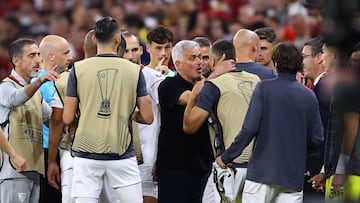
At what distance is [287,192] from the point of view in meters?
6.67

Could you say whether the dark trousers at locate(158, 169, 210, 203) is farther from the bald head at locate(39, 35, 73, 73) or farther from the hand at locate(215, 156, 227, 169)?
the bald head at locate(39, 35, 73, 73)

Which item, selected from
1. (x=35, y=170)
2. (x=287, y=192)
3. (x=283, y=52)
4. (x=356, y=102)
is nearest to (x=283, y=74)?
(x=283, y=52)

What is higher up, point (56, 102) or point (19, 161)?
point (56, 102)

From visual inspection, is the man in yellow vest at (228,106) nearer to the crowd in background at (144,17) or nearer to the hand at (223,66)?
the hand at (223,66)

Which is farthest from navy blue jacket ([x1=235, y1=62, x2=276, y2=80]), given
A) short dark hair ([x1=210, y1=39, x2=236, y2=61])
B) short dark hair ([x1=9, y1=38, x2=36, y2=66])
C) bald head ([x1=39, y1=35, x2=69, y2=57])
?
short dark hair ([x1=9, y1=38, x2=36, y2=66])

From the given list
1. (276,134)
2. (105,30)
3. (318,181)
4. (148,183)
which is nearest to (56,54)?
(105,30)

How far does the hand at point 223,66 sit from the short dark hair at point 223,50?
38mm

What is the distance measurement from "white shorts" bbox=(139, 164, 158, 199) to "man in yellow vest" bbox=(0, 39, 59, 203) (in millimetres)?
1136

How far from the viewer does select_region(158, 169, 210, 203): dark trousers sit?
26.0ft

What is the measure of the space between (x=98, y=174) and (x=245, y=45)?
68.8 inches

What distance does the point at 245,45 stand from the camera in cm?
738

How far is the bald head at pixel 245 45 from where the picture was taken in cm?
735

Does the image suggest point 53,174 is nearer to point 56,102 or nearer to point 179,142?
point 56,102

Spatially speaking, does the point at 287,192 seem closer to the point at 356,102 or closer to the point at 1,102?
the point at 1,102
